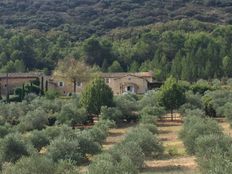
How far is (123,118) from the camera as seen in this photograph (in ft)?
152

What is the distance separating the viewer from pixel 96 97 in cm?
4656

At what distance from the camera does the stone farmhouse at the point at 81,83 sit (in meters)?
70.9

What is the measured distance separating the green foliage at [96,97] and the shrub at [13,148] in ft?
63.1

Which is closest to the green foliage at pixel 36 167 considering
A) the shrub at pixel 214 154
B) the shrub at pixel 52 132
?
the shrub at pixel 214 154

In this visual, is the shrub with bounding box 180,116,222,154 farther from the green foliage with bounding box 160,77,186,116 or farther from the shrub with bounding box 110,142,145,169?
the green foliage with bounding box 160,77,186,116

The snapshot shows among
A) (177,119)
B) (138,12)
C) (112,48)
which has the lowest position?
(177,119)

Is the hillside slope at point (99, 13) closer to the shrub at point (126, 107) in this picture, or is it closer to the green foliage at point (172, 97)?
the shrub at point (126, 107)

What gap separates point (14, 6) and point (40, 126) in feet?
466

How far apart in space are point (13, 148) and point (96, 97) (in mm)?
20248

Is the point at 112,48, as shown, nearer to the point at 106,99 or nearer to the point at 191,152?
the point at 106,99

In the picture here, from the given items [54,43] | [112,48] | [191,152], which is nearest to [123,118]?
[191,152]

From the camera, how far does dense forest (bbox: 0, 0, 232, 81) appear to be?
8319 centimetres

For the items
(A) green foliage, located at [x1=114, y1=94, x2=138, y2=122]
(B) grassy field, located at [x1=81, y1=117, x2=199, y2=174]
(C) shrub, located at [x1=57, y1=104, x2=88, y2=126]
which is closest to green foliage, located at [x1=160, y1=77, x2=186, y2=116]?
(A) green foliage, located at [x1=114, y1=94, x2=138, y2=122]

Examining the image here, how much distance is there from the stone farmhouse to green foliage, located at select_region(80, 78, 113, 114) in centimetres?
2398
